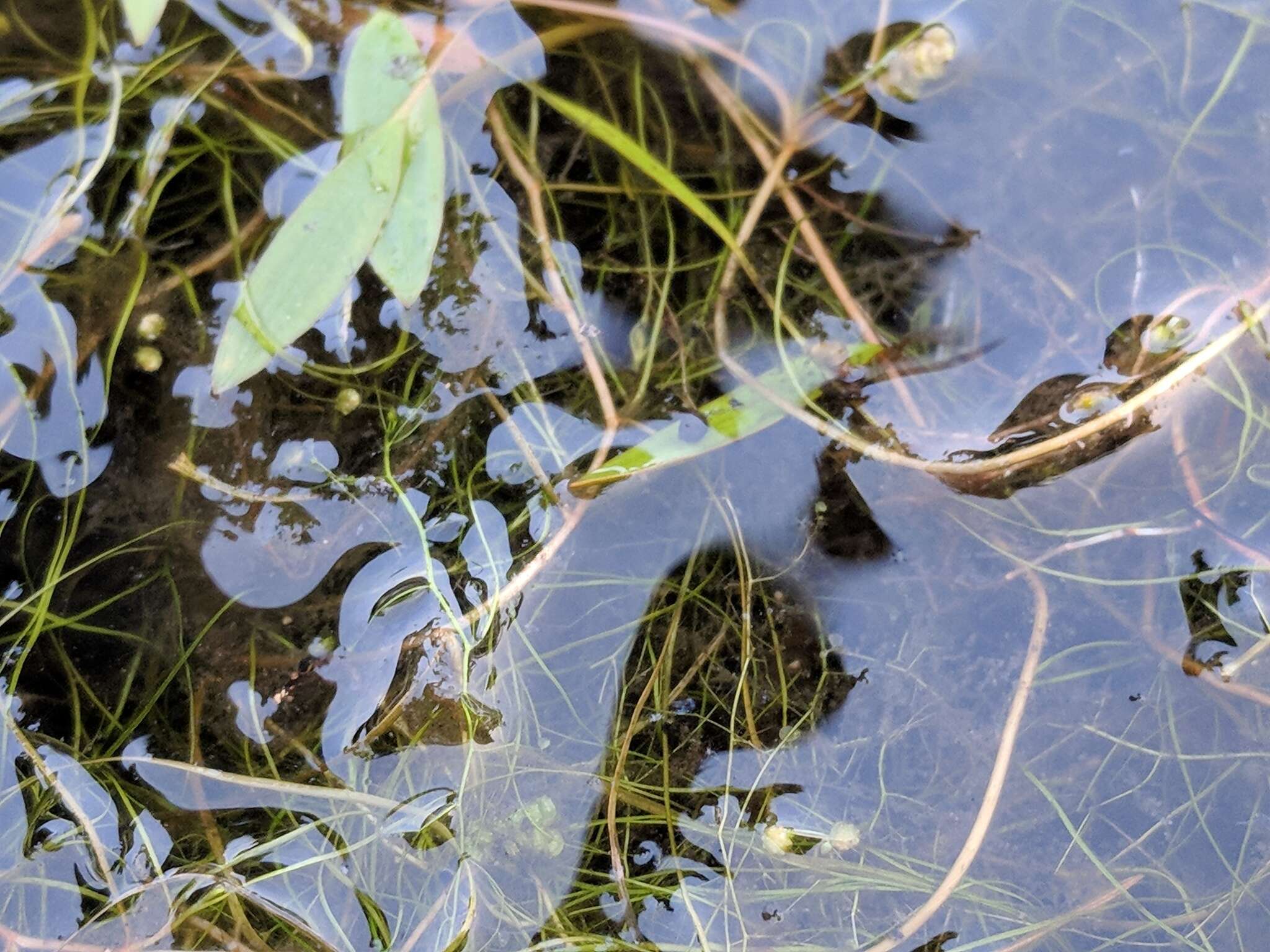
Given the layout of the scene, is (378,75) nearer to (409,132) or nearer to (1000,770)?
(409,132)

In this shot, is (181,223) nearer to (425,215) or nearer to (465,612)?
(425,215)

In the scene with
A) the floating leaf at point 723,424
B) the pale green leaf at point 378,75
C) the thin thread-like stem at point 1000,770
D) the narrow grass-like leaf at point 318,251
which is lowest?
the thin thread-like stem at point 1000,770

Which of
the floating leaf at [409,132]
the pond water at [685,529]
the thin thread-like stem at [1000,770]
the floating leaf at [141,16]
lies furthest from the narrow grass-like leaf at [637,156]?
the thin thread-like stem at [1000,770]

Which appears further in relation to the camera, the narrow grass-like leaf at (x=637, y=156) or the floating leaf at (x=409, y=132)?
the narrow grass-like leaf at (x=637, y=156)

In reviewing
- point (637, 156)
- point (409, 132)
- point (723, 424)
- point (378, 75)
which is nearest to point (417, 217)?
point (409, 132)

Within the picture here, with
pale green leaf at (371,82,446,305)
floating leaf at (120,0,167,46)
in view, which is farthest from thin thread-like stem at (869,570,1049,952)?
floating leaf at (120,0,167,46)

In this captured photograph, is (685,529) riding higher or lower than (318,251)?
lower

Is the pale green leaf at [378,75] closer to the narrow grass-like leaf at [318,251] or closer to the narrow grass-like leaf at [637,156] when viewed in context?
the narrow grass-like leaf at [318,251]
